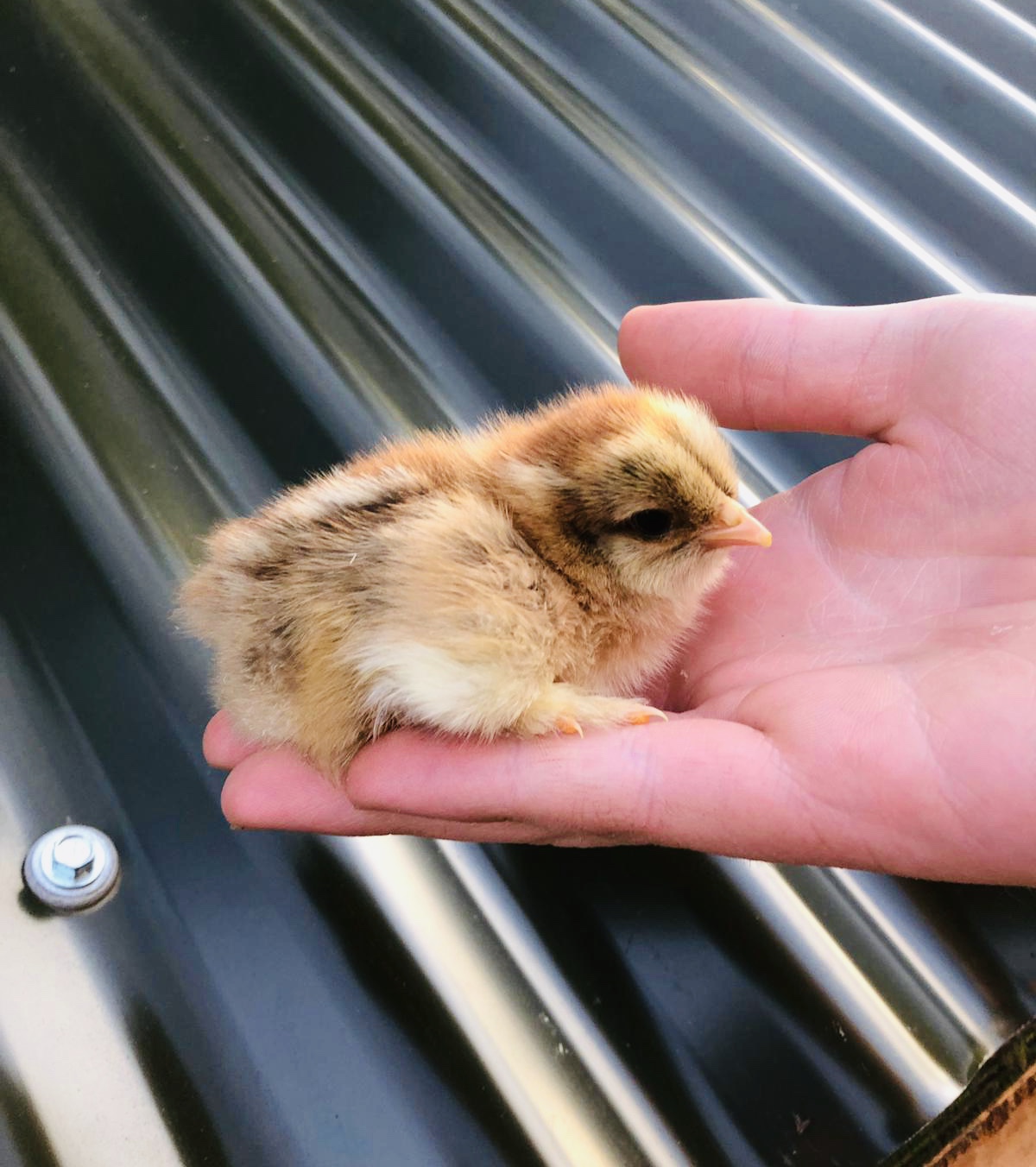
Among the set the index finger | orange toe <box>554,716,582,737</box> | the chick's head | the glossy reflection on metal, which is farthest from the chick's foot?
the index finger

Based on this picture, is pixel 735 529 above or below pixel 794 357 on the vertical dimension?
below

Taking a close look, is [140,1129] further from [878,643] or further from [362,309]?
[362,309]

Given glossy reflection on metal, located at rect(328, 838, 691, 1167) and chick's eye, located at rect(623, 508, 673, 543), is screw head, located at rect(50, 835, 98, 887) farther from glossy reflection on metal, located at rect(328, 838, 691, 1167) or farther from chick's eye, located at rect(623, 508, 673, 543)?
chick's eye, located at rect(623, 508, 673, 543)

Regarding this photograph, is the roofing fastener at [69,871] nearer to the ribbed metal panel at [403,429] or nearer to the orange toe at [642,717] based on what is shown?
the ribbed metal panel at [403,429]

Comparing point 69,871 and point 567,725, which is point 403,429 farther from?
point 69,871

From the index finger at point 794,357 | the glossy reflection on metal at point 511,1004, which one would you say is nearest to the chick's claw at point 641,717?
the glossy reflection on metal at point 511,1004

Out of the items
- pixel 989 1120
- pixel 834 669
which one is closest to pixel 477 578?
pixel 834 669
